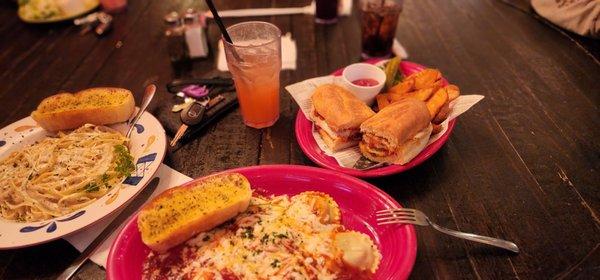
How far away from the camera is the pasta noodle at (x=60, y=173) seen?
1.49 m

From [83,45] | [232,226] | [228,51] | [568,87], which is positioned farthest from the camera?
[83,45]

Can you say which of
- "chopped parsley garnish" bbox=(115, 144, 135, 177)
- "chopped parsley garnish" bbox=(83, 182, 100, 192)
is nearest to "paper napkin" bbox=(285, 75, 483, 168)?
"chopped parsley garnish" bbox=(115, 144, 135, 177)

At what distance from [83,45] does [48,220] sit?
1.96 meters

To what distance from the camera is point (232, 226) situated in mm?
1373

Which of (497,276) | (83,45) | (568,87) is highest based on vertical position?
(568,87)

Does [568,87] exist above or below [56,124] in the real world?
above

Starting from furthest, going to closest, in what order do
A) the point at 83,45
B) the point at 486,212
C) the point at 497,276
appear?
the point at 83,45 → the point at 486,212 → the point at 497,276

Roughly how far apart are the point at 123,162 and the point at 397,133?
3.75ft

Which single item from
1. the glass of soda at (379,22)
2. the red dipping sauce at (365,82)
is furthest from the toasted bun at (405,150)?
the glass of soda at (379,22)

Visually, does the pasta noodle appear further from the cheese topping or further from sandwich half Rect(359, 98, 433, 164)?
sandwich half Rect(359, 98, 433, 164)

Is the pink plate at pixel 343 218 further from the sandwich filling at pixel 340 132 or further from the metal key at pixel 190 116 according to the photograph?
the metal key at pixel 190 116

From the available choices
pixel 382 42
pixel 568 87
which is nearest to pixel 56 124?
pixel 382 42

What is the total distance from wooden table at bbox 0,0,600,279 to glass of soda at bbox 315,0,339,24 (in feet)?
0.29

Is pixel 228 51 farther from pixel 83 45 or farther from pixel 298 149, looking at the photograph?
pixel 83 45
